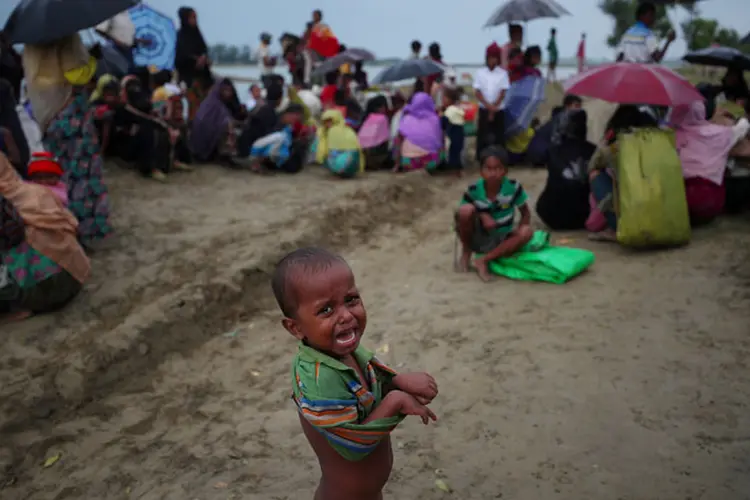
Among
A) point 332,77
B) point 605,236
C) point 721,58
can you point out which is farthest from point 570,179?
point 332,77

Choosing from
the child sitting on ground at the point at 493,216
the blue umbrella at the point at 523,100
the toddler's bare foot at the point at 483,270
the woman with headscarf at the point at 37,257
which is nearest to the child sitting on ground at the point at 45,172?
the woman with headscarf at the point at 37,257

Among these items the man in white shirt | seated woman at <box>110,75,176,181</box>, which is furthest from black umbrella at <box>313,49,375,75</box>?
seated woman at <box>110,75,176,181</box>

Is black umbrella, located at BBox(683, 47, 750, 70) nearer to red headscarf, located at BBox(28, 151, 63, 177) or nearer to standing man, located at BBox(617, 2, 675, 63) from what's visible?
standing man, located at BBox(617, 2, 675, 63)

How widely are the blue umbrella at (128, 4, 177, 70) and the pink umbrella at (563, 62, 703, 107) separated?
5812 mm

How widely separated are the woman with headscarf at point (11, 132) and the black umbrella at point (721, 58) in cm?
670

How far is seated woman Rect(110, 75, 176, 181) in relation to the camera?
7508mm

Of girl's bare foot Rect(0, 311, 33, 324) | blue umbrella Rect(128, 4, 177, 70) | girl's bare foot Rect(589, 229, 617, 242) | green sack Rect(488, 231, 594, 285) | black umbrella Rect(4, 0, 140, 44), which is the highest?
black umbrella Rect(4, 0, 140, 44)

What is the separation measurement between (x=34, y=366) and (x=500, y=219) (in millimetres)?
3324

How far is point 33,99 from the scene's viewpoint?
5.22 meters

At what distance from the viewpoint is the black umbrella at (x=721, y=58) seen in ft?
21.8

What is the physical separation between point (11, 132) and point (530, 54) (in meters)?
6.99

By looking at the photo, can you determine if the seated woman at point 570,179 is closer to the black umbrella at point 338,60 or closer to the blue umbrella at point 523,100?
the blue umbrella at point 523,100

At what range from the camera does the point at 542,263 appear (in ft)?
15.5

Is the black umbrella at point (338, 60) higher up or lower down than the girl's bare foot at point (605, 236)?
higher up
